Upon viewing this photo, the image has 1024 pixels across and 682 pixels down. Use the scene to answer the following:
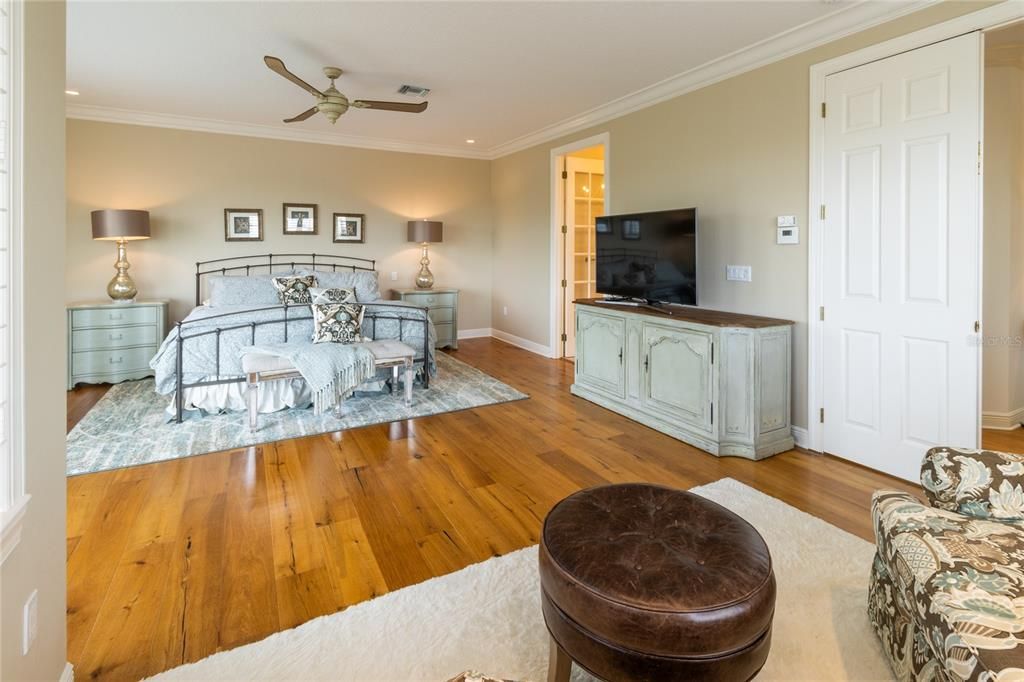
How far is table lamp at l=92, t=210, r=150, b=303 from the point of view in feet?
16.8

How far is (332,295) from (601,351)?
8.90 feet

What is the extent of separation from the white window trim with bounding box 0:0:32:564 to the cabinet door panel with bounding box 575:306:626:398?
368 cm

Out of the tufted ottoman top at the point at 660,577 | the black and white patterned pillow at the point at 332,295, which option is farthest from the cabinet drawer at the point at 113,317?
the tufted ottoman top at the point at 660,577

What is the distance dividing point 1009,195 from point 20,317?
552 cm

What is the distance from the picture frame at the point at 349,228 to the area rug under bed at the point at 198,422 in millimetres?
2641

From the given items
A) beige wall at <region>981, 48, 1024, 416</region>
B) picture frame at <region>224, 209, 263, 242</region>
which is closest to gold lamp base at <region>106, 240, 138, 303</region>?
picture frame at <region>224, 209, 263, 242</region>

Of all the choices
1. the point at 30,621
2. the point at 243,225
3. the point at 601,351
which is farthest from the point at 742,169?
the point at 243,225

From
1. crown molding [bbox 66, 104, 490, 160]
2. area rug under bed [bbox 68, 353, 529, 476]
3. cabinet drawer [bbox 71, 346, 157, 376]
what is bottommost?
area rug under bed [bbox 68, 353, 529, 476]

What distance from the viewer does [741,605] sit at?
49.7 inches

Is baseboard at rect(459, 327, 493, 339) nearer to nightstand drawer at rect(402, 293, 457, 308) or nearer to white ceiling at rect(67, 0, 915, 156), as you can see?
nightstand drawer at rect(402, 293, 457, 308)

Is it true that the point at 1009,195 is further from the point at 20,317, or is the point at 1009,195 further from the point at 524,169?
the point at 20,317

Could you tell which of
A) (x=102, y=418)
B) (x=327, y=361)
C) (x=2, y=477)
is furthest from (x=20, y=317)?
(x=102, y=418)

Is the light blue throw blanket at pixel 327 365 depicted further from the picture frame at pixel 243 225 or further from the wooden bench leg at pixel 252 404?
the picture frame at pixel 243 225

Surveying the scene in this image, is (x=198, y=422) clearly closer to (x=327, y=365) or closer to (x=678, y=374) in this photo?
(x=327, y=365)
